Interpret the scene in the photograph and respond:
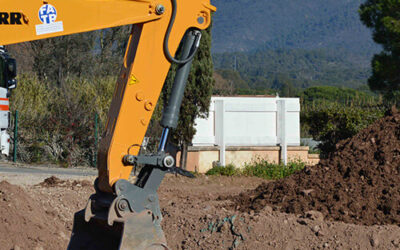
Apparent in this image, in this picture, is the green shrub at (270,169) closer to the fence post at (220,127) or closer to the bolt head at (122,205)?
the fence post at (220,127)

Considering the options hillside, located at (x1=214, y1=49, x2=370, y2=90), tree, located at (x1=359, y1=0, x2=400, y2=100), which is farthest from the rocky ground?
hillside, located at (x1=214, y1=49, x2=370, y2=90)

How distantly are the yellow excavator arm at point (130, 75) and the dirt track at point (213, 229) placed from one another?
131 cm

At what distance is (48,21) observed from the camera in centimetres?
521

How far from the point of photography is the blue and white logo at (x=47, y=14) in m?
5.19

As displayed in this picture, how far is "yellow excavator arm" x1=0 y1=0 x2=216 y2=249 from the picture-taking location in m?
5.21

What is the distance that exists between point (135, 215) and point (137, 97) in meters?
1.09

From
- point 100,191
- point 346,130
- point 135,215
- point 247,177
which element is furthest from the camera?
point 346,130

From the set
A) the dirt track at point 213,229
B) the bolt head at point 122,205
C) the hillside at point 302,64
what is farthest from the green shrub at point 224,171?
the hillside at point 302,64

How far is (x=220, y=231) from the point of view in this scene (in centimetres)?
663

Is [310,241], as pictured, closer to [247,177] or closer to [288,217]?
[288,217]

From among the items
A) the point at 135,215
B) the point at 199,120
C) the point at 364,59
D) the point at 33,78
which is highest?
the point at 364,59

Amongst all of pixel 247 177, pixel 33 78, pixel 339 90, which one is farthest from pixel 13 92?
pixel 339 90

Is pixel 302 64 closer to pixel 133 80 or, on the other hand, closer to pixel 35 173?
pixel 35 173

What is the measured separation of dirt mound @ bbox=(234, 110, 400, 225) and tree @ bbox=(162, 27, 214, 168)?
5494mm
